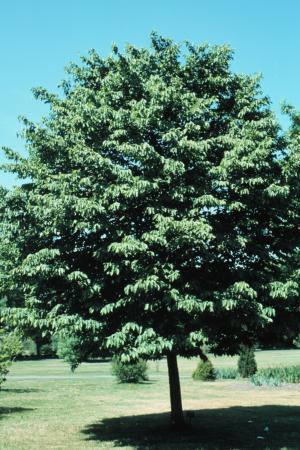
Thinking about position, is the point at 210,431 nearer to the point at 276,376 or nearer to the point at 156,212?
the point at 156,212

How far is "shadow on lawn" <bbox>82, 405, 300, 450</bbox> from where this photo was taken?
13.4 m

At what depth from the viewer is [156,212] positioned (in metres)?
11.7

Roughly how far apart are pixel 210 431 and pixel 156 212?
27.1 feet

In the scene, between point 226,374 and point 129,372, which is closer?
point 129,372

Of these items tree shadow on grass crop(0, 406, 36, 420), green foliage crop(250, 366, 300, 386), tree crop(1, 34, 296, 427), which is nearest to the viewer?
tree crop(1, 34, 296, 427)

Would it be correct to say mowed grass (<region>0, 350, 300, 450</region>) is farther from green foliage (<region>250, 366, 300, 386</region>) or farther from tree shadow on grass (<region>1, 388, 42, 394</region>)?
green foliage (<region>250, 366, 300, 386</region>)

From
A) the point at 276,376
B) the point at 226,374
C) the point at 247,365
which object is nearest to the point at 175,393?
the point at 276,376

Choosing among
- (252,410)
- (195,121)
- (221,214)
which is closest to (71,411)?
(252,410)

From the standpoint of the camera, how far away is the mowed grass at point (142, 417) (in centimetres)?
1375

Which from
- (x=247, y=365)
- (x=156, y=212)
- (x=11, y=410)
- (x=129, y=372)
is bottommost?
(x=11, y=410)

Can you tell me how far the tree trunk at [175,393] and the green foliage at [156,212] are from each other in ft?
4.46

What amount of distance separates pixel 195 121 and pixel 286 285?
4949 millimetres

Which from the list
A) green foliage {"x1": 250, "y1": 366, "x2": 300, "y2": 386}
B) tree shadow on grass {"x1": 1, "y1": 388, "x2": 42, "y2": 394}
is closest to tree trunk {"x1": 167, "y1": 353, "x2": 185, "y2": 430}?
tree shadow on grass {"x1": 1, "y1": 388, "x2": 42, "y2": 394}

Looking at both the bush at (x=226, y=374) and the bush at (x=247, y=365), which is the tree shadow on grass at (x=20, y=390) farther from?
the bush at (x=247, y=365)
